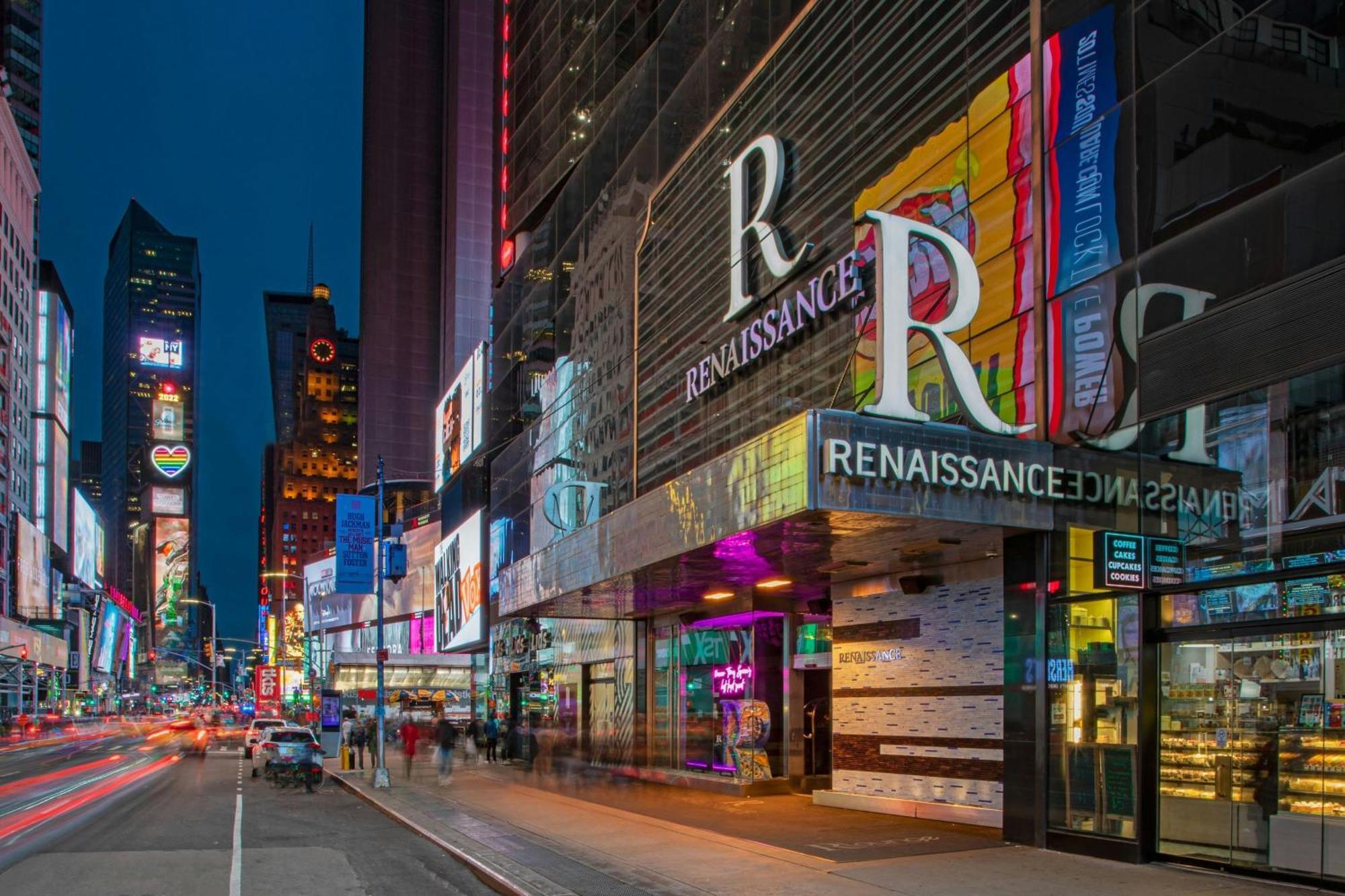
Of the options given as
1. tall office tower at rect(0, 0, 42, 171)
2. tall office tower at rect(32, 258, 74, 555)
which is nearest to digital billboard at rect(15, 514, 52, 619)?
tall office tower at rect(32, 258, 74, 555)

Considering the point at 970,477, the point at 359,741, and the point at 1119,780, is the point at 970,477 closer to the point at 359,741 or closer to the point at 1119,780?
the point at 1119,780

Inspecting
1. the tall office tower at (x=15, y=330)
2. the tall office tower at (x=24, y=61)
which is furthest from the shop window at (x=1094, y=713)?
the tall office tower at (x=24, y=61)

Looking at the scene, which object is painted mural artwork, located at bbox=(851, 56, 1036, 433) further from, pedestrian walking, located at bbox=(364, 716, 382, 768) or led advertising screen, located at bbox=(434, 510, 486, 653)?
led advertising screen, located at bbox=(434, 510, 486, 653)

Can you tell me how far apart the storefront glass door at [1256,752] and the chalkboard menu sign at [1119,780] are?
329 millimetres

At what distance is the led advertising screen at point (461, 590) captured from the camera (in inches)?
2485

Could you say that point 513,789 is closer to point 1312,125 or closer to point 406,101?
point 1312,125

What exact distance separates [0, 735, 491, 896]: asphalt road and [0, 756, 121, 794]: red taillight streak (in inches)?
5.8

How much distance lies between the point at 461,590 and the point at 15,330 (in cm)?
6760

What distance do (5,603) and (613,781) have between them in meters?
88.5

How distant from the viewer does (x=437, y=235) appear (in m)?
152

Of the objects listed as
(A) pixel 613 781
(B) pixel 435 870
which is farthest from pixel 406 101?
(B) pixel 435 870

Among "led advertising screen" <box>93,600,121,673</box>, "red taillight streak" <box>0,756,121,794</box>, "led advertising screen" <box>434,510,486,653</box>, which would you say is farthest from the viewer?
"led advertising screen" <box>93,600,121,673</box>

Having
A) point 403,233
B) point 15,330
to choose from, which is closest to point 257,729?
point 15,330

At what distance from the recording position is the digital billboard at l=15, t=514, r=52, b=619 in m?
105
